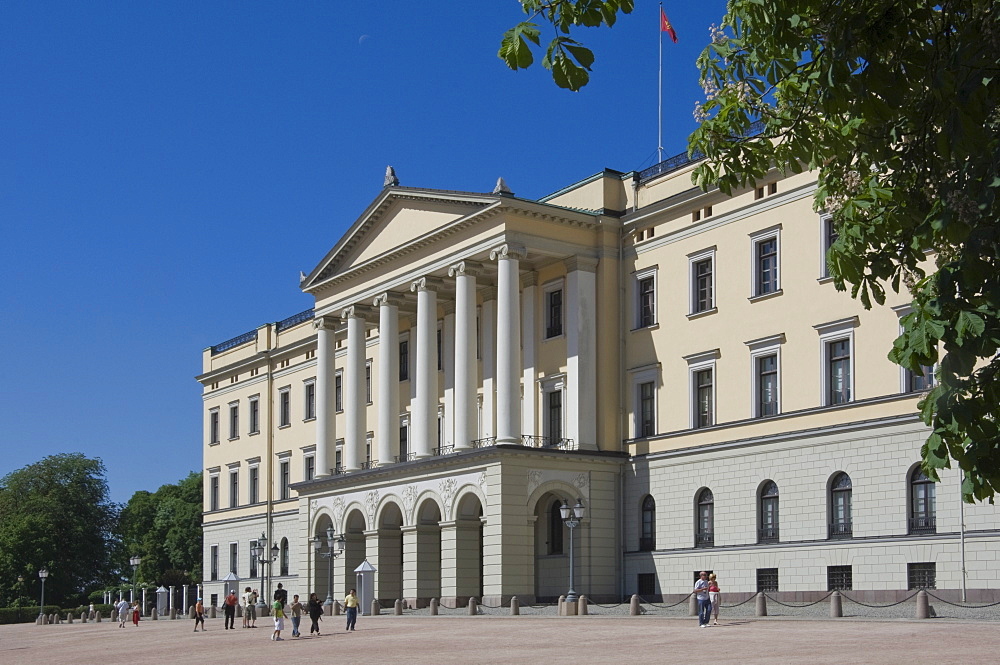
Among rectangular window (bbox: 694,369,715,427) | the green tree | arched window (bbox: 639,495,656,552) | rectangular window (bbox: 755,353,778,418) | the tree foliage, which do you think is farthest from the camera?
the green tree

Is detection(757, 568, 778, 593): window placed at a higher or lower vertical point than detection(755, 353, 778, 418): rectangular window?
lower

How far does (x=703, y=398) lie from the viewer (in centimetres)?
4984

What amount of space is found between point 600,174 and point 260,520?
35.3 m

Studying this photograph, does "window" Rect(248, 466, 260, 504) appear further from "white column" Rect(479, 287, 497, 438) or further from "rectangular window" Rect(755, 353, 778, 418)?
"rectangular window" Rect(755, 353, 778, 418)

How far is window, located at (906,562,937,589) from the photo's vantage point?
134 feet

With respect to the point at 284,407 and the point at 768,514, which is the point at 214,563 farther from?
the point at 768,514

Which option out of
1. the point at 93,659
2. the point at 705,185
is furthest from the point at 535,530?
the point at 705,185

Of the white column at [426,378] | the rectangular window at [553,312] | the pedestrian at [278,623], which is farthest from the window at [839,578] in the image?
the white column at [426,378]

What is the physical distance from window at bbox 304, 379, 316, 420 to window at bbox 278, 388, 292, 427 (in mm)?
2134

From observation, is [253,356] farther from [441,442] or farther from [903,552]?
[903,552]

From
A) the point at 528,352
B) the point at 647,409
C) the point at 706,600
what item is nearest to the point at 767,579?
the point at 647,409

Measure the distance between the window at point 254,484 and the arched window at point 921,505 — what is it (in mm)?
46610

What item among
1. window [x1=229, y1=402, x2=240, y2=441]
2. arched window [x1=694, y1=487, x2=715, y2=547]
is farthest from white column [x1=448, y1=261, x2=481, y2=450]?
window [x1=229, y1=402, x2=240, y2=441]

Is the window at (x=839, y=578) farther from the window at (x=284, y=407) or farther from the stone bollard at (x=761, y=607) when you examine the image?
the window at (x=284, y=407)
